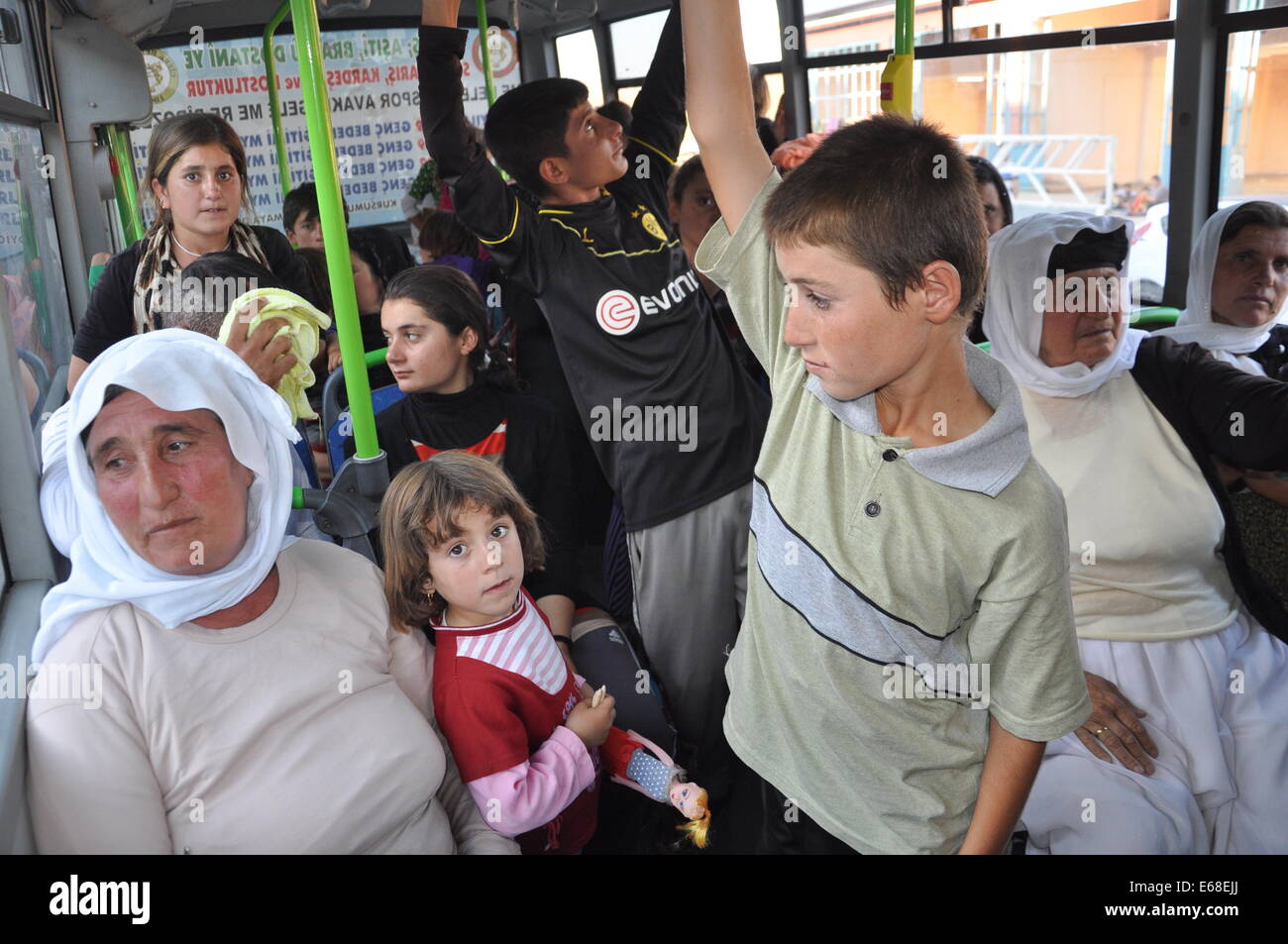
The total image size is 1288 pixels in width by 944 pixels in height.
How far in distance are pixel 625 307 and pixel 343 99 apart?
453 cm

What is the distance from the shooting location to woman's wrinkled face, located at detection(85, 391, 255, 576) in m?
1.24

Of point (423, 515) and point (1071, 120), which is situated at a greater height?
point (1071, 120)

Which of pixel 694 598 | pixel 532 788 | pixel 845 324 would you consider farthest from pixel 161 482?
pixel 694 598

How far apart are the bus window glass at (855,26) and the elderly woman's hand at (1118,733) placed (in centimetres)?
303

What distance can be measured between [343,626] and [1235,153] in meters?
3.36

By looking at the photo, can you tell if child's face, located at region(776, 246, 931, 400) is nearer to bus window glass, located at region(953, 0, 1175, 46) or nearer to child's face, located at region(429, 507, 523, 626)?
child's face, located at region(429, 507, 523, 626)

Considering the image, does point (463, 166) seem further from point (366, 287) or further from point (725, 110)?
point (366, 287)

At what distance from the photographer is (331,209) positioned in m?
1.59

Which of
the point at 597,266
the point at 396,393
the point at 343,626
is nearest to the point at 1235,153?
the point at 597,266

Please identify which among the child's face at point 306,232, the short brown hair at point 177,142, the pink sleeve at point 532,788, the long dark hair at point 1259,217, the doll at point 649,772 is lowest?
the doll at point 649,772

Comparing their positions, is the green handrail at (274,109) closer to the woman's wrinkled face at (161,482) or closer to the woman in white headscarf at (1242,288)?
the woman's wrinkled face at (161,482)

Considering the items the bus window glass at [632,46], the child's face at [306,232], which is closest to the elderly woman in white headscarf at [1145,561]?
the child's face at [306,232]

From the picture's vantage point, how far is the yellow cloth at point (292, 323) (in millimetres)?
1669

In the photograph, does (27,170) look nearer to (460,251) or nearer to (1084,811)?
(460,251)
